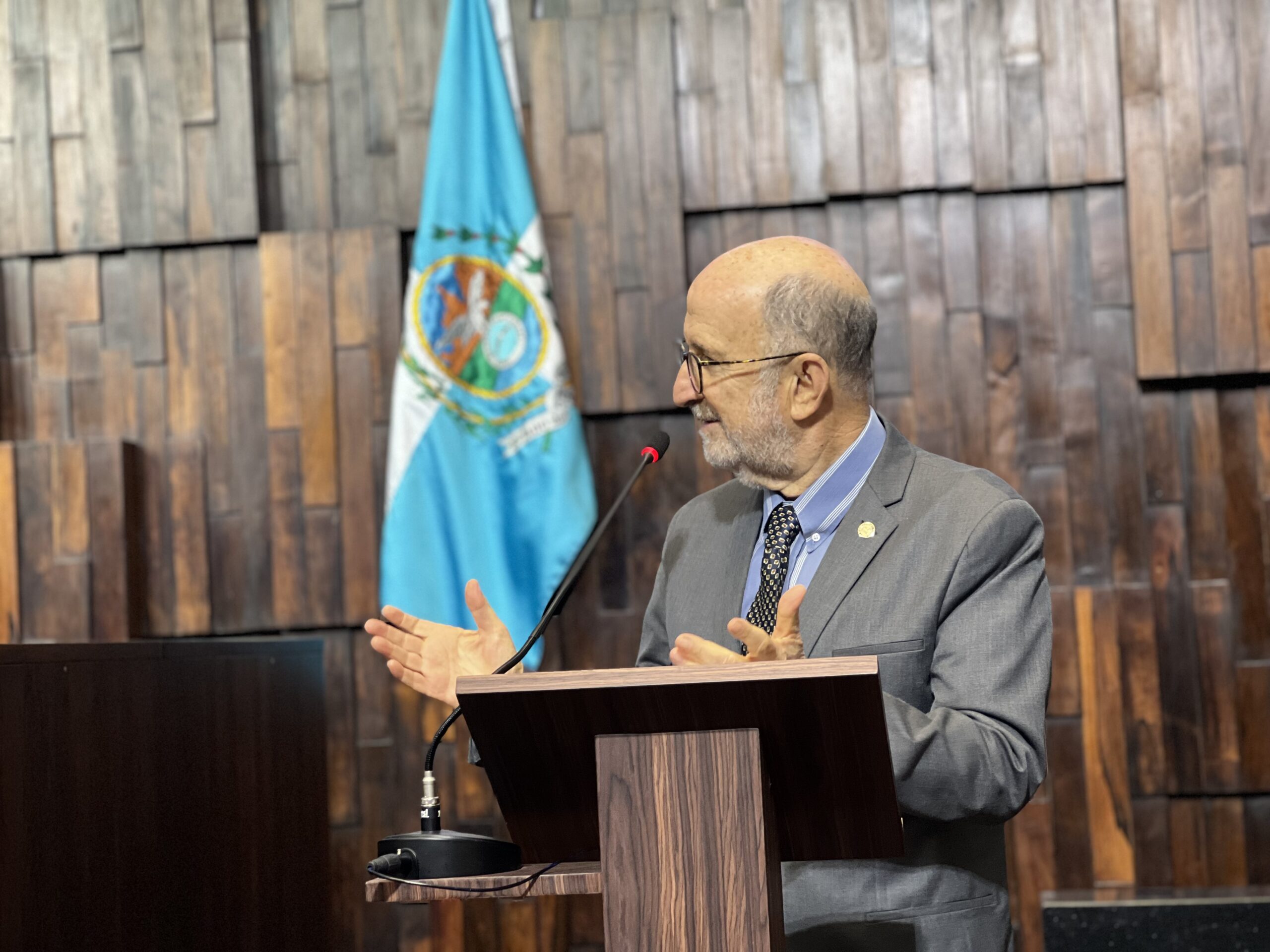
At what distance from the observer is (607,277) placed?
4.17m

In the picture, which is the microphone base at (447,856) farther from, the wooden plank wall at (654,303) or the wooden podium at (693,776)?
the wooden plank wall at (654,303)

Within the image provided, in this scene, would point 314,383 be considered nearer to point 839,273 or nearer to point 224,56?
point 224,56

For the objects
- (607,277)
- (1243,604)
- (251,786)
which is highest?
(607,277)

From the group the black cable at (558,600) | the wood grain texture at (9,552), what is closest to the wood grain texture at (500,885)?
the black cable at (558,600)

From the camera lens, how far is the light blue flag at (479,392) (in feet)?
13.1

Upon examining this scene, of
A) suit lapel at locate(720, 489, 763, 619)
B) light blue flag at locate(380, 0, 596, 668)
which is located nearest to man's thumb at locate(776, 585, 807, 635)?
suit lapel at locate(720, 489, 763, 619)

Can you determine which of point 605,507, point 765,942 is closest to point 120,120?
point 605,507

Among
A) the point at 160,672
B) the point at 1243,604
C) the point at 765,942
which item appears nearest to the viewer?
the point at 765,942

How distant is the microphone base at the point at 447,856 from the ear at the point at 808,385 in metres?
0.90

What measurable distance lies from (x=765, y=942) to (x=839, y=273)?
3.74 feet

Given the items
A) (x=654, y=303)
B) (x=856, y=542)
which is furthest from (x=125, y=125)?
(x=856, y=542)

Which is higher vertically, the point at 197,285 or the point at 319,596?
the point at 197,285

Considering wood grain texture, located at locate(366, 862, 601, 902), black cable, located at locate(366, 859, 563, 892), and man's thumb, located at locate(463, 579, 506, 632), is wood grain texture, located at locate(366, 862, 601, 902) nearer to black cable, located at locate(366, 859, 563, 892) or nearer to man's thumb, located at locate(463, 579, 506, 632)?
black cable, located at locate(366, 859, 563, 892)

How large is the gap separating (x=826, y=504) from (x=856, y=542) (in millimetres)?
143
